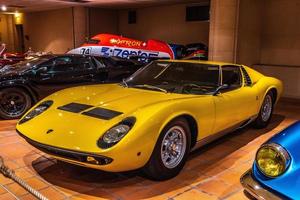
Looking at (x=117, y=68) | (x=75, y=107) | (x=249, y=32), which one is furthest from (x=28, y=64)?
(x=249, y=32)

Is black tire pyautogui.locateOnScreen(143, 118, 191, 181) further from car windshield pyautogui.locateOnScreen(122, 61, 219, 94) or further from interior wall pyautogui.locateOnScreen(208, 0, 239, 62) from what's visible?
interior wall pyautogui.locateOnScreen(208, 0, 239, 62)

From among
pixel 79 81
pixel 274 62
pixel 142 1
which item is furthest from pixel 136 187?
pixel 142 1

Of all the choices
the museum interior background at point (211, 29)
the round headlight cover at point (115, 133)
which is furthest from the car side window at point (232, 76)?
the museum interior background at point (211, 29)

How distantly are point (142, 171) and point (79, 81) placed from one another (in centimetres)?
340

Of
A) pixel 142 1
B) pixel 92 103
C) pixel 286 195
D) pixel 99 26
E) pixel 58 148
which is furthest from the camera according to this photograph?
pixel 99 26

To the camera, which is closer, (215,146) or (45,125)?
(45,125)

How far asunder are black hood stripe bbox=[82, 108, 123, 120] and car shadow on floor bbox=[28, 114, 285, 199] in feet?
2.07

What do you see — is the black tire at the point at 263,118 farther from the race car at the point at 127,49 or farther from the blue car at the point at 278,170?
the race car at the point at 127,49

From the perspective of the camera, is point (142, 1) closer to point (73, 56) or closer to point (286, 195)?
point (73, 56)

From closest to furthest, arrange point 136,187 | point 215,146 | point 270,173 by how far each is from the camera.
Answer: point 270,173, point 136,187, point 215,146

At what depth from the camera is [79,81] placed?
586cm

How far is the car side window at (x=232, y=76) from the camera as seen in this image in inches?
151

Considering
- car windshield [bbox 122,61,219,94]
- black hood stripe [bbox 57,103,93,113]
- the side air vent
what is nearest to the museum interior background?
the side air vent

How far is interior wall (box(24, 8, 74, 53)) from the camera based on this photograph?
1222 centimetres
